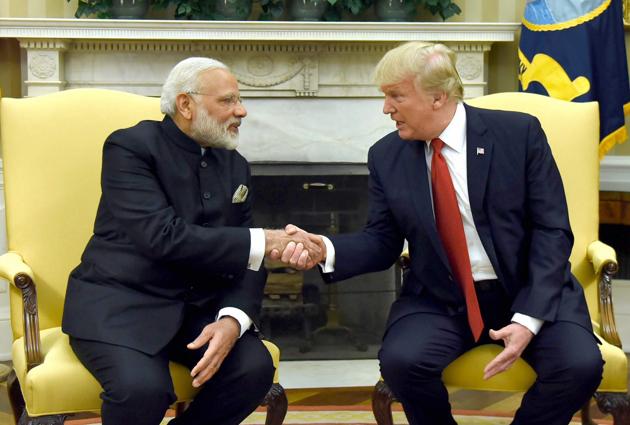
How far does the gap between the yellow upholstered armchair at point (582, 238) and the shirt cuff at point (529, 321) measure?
4.4 inches

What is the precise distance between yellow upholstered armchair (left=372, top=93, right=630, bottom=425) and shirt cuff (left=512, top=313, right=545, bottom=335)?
11cm

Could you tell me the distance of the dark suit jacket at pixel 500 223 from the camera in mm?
2789

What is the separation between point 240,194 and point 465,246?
65cm

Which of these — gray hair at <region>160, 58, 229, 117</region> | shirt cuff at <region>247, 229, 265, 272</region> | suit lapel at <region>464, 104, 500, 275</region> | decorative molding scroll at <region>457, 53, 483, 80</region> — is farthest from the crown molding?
shirt cuff at <region>247, 229, 265, 272</region>

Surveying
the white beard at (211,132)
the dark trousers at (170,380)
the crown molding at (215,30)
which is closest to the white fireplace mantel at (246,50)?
the crown molding at (215,30)

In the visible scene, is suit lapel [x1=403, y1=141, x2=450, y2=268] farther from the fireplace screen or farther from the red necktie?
the fireplace screen

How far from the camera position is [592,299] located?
3.18 meters

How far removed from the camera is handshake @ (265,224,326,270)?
111 inches

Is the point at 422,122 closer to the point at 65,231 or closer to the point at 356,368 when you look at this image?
the point at 65,231

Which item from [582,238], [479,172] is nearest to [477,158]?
[479,172]

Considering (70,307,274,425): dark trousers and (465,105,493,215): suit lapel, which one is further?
(465,105,493,215): suit lapel

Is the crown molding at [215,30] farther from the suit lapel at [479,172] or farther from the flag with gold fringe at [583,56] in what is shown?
the suit lapel at [479,172]

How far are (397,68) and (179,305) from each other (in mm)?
876

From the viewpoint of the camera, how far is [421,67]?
9.26 ft
